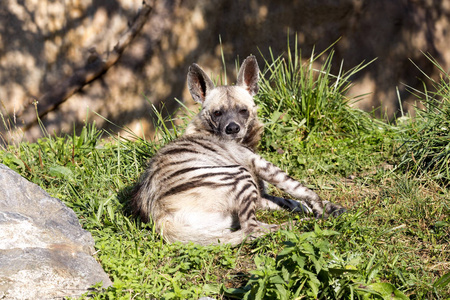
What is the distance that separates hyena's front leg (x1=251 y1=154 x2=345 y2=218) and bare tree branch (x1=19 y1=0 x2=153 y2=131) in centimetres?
466

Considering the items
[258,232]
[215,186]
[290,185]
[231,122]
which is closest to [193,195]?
[215,186]

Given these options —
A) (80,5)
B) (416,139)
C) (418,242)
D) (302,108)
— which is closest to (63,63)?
(80,5)

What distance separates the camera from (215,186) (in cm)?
439

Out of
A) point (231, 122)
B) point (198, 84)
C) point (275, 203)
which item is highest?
point (198, 84)

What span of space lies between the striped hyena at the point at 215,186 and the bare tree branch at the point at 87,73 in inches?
149

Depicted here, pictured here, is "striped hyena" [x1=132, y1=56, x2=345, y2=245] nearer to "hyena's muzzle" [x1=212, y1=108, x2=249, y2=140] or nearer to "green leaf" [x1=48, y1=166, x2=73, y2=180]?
"hyena's muzzle" [x1=212, y1=108, x2=249, y2=140]

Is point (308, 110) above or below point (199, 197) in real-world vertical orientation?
below

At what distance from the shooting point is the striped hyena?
13.8 ft

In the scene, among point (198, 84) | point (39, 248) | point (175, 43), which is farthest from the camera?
point (175, 43)

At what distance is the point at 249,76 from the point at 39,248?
10.3 ft

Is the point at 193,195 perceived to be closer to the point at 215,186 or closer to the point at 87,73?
the point at 215,186

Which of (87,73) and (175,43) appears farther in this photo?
Answer: (87,73)

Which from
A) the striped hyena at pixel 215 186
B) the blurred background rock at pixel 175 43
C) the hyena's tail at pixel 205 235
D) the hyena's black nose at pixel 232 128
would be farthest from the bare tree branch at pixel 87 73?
the hyena's tail at pixel 205 235

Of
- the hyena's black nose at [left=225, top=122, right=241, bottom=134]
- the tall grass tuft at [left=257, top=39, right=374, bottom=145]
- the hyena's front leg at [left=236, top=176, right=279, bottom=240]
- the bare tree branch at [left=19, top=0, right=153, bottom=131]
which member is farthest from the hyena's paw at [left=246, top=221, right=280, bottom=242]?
the bare tree branch at [left=19, top=0, right=153, bottom=131]
